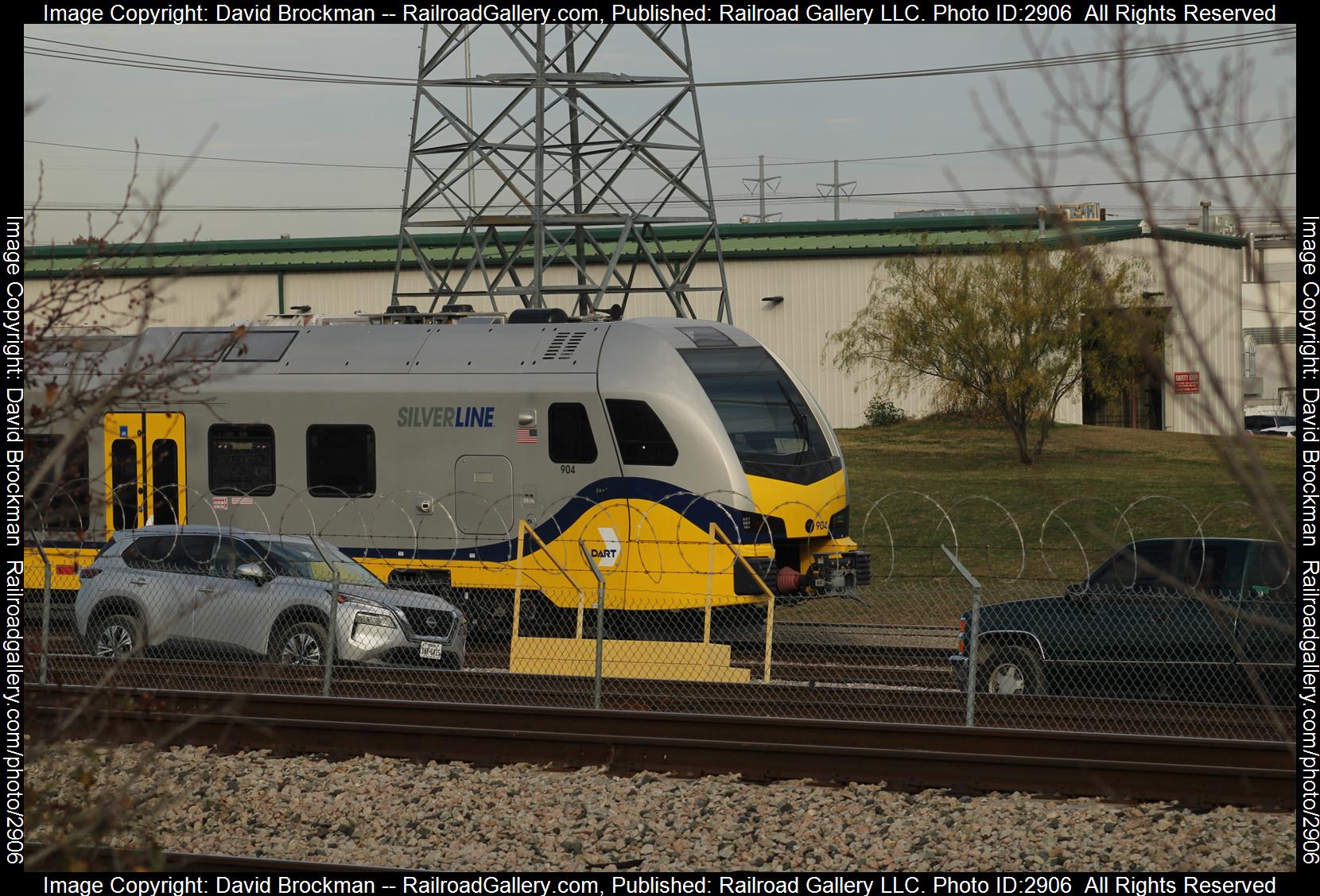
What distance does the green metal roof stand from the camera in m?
39.3

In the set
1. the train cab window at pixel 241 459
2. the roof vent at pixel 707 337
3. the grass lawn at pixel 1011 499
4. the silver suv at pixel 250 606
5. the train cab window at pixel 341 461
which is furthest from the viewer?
the grass lawn at pixel 1011 499

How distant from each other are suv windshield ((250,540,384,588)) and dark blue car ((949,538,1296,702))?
618 cm

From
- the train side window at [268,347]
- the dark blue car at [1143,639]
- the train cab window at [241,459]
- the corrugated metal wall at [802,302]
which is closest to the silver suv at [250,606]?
the train cab window at [241,459]

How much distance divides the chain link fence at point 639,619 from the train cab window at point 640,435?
1.60 feet

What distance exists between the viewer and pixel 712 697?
42.6ft

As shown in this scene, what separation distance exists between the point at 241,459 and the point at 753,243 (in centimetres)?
2823

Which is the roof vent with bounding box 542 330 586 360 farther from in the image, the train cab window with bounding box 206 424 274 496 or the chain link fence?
the train cab window with bounding box 206 424 274 496

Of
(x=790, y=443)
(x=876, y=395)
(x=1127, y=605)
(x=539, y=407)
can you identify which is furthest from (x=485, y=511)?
(x=876, y=395)

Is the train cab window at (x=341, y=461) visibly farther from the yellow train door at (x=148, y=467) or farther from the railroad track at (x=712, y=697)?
the railroad track at (x=712, y=697)

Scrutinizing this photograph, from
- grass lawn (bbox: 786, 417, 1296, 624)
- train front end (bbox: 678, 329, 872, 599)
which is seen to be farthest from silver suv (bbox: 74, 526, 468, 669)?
grass lawn (bbox: 786, 417, 1296, 624)

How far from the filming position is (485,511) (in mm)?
17000

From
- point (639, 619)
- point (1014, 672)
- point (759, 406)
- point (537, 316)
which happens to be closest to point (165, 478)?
point (537, 316)

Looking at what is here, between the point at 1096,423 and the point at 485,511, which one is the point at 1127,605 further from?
the point at 1096,423

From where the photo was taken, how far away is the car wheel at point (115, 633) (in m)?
14.5
